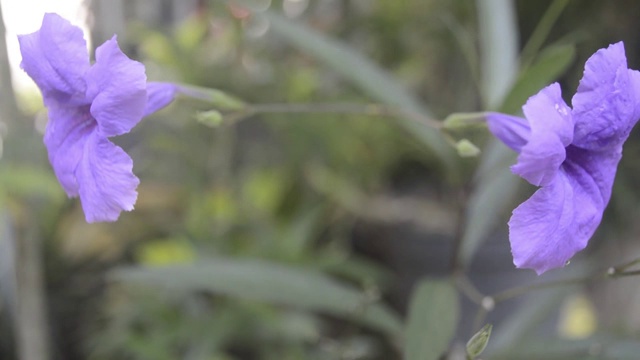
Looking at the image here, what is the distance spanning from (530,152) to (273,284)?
0.48 meters

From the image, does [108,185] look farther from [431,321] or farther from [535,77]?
[535,77]

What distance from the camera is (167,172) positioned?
1.41 metres

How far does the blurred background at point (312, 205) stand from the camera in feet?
2.56

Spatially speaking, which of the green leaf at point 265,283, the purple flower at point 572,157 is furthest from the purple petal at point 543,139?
the green leaf at point 265,283

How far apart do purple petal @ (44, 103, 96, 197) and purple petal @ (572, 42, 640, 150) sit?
0.33 meters

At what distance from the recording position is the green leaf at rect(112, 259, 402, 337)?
73 centimetres

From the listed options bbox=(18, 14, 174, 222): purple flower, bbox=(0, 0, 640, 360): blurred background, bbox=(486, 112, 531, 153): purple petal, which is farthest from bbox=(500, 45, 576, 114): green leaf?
bbox=(18, 14, 174, 222): purple flower

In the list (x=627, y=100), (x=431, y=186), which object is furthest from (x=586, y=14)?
(x=627, y=100)

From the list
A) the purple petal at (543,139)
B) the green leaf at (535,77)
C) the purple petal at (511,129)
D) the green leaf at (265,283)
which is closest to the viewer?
the purple petal at (543,139)

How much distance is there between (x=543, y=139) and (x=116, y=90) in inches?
10.3

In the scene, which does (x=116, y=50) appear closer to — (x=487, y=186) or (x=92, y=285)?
(x=487, y=186)

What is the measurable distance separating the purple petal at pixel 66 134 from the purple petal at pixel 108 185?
0.05 m

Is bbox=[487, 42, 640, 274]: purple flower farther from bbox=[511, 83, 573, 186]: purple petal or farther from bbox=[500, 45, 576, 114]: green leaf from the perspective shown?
bbox=[500, 45, 576, 114]: green leaf

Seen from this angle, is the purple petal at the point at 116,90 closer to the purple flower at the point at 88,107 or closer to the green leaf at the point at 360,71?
the purple flower at the point at 88,107
